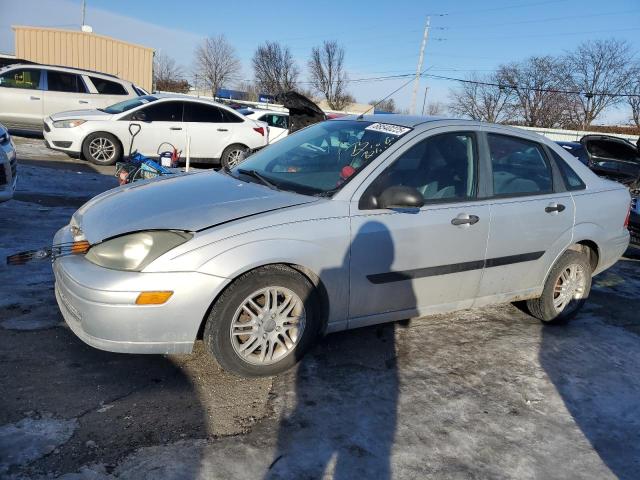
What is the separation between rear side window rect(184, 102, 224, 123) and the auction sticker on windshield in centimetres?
800

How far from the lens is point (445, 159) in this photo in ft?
12.9

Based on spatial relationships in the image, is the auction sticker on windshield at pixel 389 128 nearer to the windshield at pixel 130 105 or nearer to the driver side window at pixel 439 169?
the driver side window at pixel 439 169

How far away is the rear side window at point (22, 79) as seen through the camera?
12.9m

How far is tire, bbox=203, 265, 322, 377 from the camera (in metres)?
3.05

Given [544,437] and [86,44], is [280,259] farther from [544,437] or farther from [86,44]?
[86,44]

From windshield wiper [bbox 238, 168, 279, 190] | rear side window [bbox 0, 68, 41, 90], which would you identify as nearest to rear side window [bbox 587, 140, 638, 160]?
windshield wiper [bbox 238, 168, 279, 190]

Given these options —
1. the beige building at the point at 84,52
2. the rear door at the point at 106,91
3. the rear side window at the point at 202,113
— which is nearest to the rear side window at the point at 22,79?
the rear door at the point at 106,91

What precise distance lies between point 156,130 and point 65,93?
3916mm

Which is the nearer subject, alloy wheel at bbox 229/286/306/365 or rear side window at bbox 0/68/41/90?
alloy wheel at bbox 229/286/306/365

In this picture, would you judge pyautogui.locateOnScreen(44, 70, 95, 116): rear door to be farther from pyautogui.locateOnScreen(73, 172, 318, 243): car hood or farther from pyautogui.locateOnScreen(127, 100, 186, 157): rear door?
pyautogui.locateOnScreen(73, 172, 318, 243): car hood

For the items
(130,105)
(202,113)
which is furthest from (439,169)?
(130,105)

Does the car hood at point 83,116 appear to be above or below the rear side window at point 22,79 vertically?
below

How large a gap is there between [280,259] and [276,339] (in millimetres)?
510

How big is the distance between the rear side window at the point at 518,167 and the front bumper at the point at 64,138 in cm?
869
